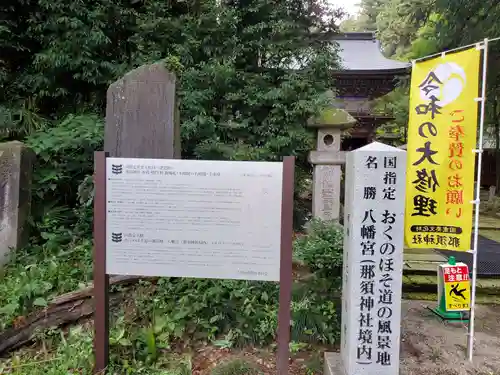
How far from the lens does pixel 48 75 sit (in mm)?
6039

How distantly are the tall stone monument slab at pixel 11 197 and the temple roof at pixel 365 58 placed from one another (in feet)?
28.3

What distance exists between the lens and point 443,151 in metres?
3.02

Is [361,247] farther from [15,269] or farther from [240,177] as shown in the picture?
[15,269]

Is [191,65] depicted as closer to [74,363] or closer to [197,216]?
[197,216]

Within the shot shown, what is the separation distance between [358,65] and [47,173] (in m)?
11.2

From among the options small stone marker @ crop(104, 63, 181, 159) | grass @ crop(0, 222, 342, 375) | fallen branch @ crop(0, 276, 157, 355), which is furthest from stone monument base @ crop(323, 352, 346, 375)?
small stone marker @ crop(104, 63, 181, 159)

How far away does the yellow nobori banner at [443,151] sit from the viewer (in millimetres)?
2928

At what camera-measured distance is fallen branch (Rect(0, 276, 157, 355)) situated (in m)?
3.12

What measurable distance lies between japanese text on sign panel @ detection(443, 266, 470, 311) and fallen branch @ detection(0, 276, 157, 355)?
3.08m

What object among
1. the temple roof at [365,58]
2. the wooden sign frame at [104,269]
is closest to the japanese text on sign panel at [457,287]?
the wooden sign frame at [104,269]

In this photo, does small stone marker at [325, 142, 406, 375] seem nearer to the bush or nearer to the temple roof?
the bush

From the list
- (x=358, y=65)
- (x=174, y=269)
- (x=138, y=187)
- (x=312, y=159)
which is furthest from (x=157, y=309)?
(x=358, y=65)

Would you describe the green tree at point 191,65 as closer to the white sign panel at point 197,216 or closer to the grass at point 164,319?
the grass at point 164,319

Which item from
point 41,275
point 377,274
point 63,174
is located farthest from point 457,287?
point 63,174
